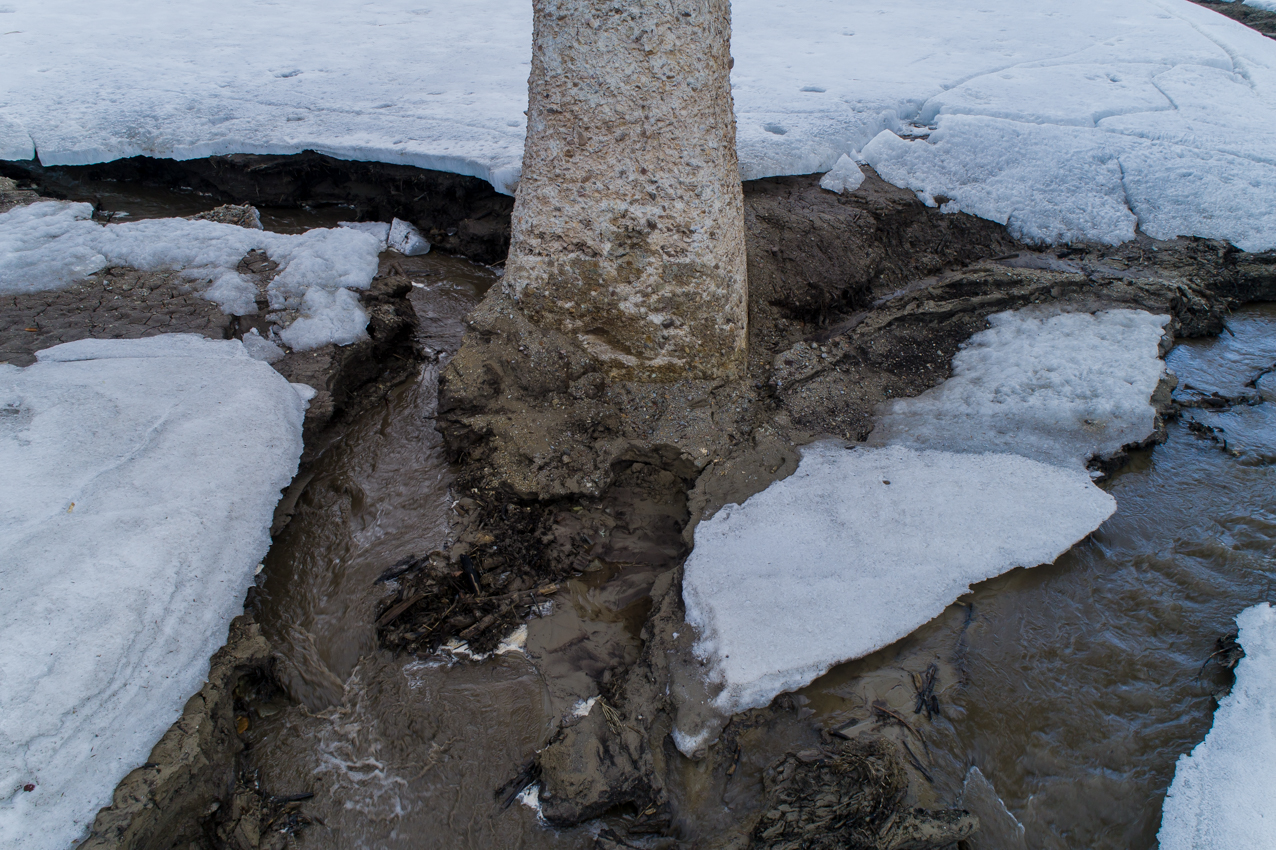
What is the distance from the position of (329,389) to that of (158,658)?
4.65 ft

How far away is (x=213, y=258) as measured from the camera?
3582mm

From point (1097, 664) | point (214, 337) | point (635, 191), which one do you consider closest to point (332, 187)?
point (214, 337)

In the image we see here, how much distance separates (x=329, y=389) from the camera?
9.86 ft

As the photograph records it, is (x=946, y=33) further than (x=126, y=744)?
Yes

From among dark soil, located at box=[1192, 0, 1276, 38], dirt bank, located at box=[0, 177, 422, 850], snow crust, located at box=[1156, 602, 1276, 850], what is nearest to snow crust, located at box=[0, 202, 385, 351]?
dirt bank, located at box=[0, 177, 422, 850]

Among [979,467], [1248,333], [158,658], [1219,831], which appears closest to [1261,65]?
[1248,333]

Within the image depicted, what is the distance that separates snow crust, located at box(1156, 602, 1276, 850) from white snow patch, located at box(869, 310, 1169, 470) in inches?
35.2

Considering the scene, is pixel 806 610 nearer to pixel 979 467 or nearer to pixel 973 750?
pixel 973 750

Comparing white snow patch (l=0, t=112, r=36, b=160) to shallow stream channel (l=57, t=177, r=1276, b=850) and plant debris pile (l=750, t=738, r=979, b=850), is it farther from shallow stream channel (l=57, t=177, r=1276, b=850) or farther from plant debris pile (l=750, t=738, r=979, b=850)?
plant debris pile (l=750, t=738, r=979, b=850)

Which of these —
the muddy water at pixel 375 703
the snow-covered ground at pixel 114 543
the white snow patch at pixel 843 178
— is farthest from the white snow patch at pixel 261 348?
the white snow patch at pixel 843 178

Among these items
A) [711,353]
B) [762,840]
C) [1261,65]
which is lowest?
[762,840]

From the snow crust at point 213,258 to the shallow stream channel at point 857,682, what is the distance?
3.65 ft

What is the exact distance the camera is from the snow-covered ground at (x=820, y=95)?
4078mm

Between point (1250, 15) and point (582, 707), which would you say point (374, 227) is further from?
point (1250, 15)
